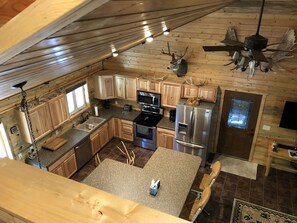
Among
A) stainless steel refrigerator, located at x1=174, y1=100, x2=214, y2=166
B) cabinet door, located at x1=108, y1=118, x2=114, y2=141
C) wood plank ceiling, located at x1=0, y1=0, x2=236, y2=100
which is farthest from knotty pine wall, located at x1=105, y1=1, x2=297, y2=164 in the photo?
wood plank ceiling, located at x1=0, y1=0, x2=236, y2=100

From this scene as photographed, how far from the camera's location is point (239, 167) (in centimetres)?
623

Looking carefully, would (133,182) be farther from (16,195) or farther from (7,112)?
(16,195)

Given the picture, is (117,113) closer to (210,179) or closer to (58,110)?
(58,110)

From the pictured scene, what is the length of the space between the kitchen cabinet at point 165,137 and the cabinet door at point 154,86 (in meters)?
1.09

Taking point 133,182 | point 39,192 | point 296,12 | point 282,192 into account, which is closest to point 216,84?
point 296,12

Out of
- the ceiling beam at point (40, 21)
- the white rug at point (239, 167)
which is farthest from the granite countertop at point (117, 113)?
the ceiling beam at point (40, 21)

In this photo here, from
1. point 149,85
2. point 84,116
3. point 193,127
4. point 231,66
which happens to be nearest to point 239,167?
point 193,127

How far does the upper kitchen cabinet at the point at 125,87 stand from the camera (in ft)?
22.3

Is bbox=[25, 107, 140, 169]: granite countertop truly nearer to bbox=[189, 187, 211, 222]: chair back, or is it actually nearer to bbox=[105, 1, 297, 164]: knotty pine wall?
bbox=[105, 1, 297, 164]: knotty pine wall

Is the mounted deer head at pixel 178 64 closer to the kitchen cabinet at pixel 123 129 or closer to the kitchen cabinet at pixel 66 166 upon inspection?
the kitchen cabinet at pixel 123 129

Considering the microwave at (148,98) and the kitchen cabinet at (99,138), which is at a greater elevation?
the microwave at (148,98)

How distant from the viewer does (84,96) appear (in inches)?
268

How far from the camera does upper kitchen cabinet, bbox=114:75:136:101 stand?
681 cm

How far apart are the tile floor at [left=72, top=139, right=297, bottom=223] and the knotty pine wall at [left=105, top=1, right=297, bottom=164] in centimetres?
64
